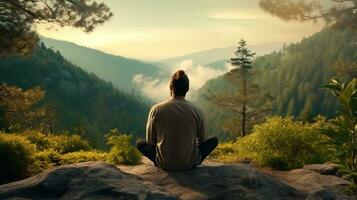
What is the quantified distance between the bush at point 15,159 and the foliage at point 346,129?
698cm

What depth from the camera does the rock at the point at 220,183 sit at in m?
7.79

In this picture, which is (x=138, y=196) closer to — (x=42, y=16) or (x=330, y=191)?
(x=330, y=191)

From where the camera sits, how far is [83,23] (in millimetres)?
20953

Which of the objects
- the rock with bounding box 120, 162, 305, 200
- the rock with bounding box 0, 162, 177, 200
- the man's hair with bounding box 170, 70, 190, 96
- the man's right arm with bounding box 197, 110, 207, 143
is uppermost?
the man's hair with bounding box 170, 70, 190, 96

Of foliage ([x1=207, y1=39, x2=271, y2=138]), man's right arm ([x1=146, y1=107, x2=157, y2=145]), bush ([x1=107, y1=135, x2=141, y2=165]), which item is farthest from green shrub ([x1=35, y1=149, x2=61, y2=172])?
foliage ([x1=207, y1=39, x2=271, y2=138])

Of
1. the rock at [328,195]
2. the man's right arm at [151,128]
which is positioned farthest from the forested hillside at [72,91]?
the rock at [328,195]

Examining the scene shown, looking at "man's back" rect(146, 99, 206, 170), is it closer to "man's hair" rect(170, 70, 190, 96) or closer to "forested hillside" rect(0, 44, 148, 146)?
"man's hair" rect(170, 70, 190, 96)

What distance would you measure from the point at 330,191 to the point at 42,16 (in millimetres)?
15519

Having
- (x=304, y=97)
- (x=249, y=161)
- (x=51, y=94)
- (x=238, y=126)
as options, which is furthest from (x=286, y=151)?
(x=304, y=97)

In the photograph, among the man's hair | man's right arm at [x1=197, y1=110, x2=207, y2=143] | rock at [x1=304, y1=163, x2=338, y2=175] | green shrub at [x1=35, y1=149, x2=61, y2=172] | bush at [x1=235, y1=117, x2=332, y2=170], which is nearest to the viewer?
the man's hair

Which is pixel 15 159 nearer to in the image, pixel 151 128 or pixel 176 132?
pixel 151 128

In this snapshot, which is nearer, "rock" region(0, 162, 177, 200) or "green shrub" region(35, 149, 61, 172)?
"rock" region(0, 162, 177, 200)

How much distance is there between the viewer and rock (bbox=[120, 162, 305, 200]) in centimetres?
779

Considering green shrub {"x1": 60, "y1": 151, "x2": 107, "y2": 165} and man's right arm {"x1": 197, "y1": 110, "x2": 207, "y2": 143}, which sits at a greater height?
man's right arm {"x1": 197, "y1": 110, "x2": 207, "y2": 143}
